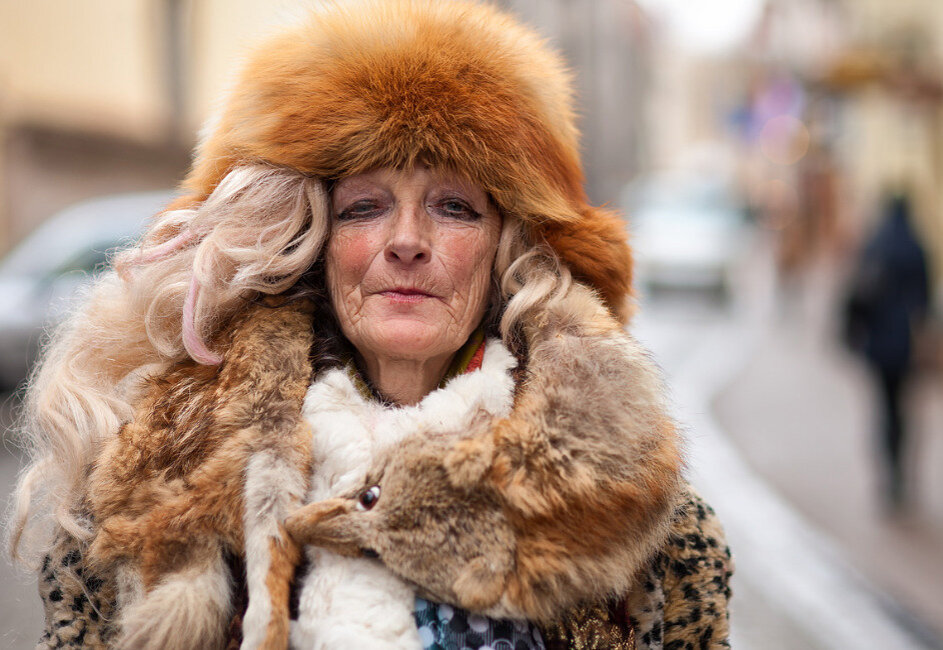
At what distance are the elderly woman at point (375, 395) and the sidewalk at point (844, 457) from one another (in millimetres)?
3345

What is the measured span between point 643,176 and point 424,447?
6066 centimetres

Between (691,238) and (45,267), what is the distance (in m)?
13.5

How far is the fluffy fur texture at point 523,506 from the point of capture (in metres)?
1.58

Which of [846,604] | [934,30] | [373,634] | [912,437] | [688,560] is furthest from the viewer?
[934,30]

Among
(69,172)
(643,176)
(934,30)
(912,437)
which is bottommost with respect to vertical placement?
(643,176)

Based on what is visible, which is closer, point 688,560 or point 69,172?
point 688,560

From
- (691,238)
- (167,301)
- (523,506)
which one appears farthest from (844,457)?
(691,238)

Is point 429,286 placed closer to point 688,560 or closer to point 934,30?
point 688,560

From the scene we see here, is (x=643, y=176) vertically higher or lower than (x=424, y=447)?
lower

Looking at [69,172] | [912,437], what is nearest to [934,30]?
[912,437]

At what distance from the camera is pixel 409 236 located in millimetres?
1854

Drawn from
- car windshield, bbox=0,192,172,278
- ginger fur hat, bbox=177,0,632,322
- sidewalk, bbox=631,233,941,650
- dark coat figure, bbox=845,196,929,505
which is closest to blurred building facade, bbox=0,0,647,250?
car windshield, bbox=0,192,172,278

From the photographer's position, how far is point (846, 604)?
4.70 meters

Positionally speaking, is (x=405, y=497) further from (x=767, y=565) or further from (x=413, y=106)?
(x=767, y=565)
